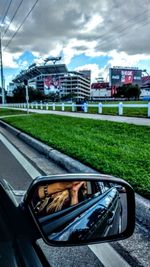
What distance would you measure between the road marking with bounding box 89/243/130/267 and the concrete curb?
0.69 metres

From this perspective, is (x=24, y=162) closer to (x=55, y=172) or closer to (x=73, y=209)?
(x=55, y=172)

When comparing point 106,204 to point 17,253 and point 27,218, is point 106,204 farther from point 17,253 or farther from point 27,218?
point 17,253

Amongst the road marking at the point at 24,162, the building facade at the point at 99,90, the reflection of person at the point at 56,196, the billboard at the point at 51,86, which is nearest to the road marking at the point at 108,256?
the reflection of person at the point at 56,196

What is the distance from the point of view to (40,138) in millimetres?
10500

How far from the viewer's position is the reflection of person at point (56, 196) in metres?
1.55

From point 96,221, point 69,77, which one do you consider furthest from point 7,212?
point 69,77

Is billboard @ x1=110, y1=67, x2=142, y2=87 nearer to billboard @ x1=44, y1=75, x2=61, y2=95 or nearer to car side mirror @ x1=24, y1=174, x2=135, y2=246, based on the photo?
billboard @ x1=44, y1=75, x2=61, y2=95

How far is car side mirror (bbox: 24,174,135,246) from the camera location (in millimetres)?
1534

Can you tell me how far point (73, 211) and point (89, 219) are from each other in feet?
0.32

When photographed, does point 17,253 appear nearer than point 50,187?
Yes

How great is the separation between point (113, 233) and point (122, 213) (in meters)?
0.18

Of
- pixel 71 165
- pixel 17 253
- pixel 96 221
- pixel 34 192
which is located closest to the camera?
pixel 17 253

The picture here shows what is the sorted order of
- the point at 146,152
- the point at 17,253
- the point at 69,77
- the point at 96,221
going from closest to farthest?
the point at 17,253
the point at 96,221
the point at 146,152
the point at 69,77

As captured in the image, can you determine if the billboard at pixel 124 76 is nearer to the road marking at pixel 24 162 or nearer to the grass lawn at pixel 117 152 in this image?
the grass lawn at pixel 117 152
